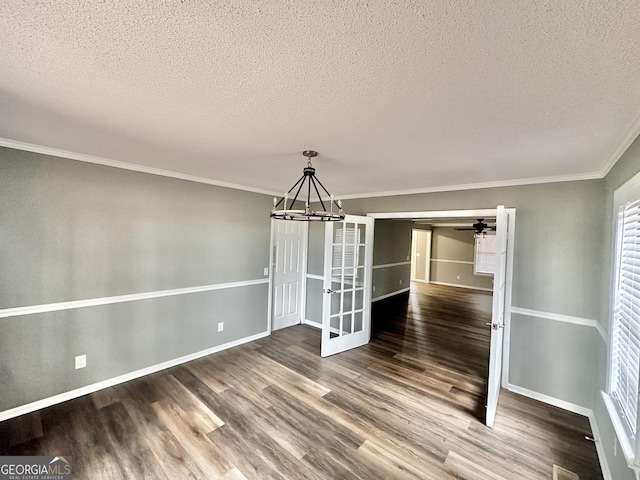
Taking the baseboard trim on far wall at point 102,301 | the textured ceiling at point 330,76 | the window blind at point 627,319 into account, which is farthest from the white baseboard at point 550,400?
the baseboard trim on far wall at point 102,301

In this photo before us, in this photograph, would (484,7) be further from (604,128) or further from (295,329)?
(295,329)

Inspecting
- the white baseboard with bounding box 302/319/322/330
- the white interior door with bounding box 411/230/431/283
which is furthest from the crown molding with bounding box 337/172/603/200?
the white interior door with bounding box 411/230/431/283

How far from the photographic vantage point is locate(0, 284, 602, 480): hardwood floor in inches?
76.4

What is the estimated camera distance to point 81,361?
2.66 m

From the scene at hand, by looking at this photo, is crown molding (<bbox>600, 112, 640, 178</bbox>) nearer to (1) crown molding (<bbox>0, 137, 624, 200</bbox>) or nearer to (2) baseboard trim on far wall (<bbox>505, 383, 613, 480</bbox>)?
(1) crown molding (<bbox>0, 137, 624, 200</bbox>)

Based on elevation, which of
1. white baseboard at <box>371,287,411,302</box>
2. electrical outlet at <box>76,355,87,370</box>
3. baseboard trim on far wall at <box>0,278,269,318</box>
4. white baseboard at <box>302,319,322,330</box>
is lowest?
white baseboard at <box>302,319,322,330</box>

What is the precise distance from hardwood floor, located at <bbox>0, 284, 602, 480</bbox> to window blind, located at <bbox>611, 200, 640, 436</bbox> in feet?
2.52

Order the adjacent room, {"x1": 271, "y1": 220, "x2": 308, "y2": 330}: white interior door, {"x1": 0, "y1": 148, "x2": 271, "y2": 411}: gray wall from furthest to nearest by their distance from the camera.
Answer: {"x1": 271, "y1": 220, "x2": 308, "y2": 330}: white interior door
{"x1": 0, "y1": 148, "x2": 271, "y2": 411}: gray wall
the adjacent room

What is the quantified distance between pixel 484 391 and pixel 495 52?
10.9 ft

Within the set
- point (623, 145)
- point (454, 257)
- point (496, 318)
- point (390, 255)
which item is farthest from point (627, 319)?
point (454, 257)

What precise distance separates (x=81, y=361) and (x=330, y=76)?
3.42 m

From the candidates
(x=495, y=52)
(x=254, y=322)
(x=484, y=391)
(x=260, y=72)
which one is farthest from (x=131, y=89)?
(x=484, y=391)

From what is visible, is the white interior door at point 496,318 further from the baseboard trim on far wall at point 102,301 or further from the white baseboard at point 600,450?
the baseboard trim on far wall at point 102,301

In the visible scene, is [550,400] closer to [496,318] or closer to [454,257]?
[496,318]
